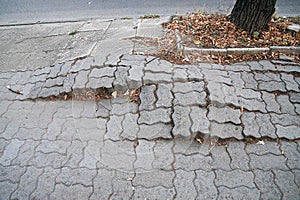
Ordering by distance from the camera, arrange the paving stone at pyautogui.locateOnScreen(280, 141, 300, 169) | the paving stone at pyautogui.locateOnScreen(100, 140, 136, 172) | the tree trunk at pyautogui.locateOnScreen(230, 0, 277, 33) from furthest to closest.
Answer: the tree trunk at pyautogui.locateOnScreen(230, 0, 277, 33) < the paving stone at pyautogui.locateOnScreen(100, 140, 136, 172) < the paving stone at pyautogui.locateOnScreen(280, 141, 300, 169)

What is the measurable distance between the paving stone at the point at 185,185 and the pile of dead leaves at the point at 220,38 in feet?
4.98

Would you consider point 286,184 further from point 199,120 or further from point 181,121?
point 181,121

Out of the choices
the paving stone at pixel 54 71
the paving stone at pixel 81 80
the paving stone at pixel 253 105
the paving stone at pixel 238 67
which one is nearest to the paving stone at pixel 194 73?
the paving stone at pixel 238 67

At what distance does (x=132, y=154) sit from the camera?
2.42 meters

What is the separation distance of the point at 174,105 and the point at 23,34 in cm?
359

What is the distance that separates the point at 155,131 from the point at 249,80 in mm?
1362

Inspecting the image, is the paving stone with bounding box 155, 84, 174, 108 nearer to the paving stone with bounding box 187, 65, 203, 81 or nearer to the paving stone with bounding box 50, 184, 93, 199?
the paving stone with bounding box 187, 65, 203, 81

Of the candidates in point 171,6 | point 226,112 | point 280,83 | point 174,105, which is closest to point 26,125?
point 174,105

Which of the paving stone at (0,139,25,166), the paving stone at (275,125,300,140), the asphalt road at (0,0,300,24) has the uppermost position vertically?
the asphalt road at (0,0,300,24)

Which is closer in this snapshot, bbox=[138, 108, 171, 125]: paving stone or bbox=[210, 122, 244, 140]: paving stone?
bbox=[210, 122, 244, 140]: paving stone

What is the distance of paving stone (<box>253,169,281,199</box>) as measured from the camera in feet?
6.68

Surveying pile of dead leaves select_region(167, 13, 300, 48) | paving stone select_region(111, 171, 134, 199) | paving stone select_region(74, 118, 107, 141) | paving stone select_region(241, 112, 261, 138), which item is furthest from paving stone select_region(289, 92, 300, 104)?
paving stone select_region(74, 118, 107, 141)

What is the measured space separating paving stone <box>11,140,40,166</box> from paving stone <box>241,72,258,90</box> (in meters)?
2.51

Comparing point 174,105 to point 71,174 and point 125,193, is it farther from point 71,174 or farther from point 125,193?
point 71,174
